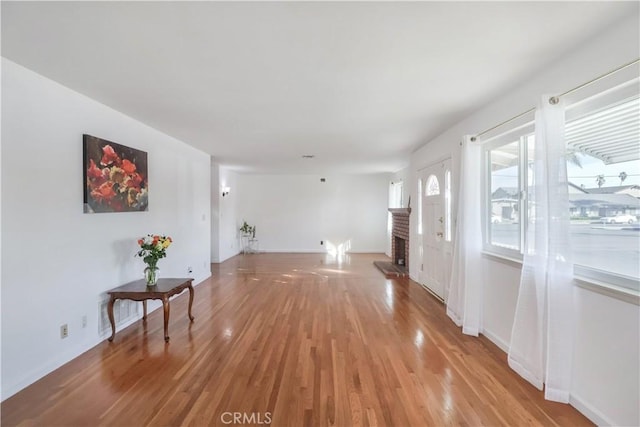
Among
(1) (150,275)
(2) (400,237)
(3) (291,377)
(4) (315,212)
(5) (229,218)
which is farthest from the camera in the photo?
(4) (315,212)

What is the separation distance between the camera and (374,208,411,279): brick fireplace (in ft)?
20.6

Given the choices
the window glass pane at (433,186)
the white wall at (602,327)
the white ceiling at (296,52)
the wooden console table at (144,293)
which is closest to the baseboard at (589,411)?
the white wall at (602,327)

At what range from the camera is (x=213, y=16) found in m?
1.63

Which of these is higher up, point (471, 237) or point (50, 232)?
point (50, 232)

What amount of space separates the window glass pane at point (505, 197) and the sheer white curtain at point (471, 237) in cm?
14

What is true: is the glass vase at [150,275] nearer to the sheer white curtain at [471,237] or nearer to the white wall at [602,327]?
the sheer white curtain at [471,237]

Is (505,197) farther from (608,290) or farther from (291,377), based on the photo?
(291,377)

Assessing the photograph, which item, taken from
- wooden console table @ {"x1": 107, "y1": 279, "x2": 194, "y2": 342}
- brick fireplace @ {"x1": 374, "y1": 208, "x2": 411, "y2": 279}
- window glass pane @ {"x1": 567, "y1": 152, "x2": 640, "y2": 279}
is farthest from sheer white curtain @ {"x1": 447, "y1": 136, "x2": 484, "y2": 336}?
wooden console table @ {"x1": 107, "y1": 279, "x2": 194, "y2": 342}

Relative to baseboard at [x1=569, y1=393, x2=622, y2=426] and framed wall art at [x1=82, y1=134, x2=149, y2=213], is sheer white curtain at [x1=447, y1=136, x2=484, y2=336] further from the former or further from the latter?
framed wall art at [x1=82, y1=134, x2=149, y2=213]

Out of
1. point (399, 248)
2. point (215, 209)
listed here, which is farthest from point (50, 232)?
point (399, 248)

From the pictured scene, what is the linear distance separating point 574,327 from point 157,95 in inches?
151

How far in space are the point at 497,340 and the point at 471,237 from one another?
3.45ft

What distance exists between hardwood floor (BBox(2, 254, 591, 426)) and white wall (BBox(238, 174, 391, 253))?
17.1 feet

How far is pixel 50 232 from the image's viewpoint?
2.47 meters
